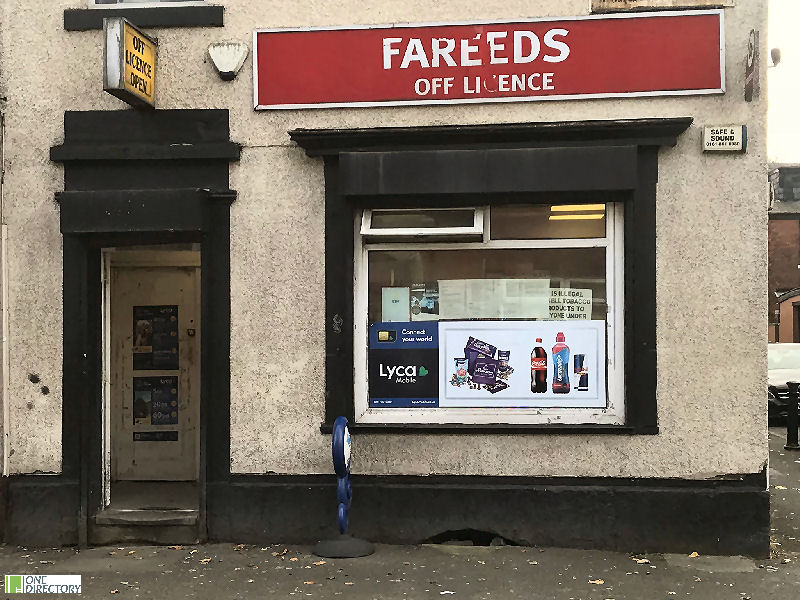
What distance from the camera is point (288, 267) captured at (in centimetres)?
746

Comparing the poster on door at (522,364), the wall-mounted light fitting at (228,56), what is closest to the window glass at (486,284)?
the poster on door at (522,364)

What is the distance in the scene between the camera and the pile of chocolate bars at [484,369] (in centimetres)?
752

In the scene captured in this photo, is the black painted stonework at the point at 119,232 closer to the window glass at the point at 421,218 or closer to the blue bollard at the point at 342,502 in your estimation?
the blue bollard at the point at 342,502

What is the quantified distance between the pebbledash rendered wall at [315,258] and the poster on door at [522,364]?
37 cm

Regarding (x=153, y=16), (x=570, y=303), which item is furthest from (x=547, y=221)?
(x=153, y=16)

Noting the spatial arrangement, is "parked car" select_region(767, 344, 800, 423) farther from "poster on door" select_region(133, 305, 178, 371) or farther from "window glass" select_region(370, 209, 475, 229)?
"poster on door" select_region(133, 305, 178, 371)

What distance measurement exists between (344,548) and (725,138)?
173 inches

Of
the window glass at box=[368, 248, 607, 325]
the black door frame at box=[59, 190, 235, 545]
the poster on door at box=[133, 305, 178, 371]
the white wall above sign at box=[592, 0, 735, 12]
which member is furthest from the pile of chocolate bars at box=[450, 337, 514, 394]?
the poster on door at box=[133, 305, 178, 371]

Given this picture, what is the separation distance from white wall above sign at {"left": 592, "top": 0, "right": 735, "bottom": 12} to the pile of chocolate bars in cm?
291

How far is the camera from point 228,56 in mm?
7453

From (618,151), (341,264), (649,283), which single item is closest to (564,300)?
(649,283)

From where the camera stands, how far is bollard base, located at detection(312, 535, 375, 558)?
6.98 metres

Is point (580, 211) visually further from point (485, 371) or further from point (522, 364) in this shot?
point (485, 371)

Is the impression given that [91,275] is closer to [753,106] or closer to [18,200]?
[18,200]
